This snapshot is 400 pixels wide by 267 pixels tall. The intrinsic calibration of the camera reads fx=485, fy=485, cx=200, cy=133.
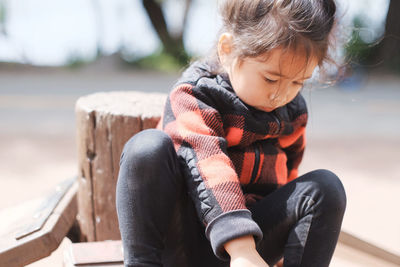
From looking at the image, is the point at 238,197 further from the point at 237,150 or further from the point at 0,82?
the point at 0,82

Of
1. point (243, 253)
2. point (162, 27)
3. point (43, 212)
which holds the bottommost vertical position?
point (162, 27)

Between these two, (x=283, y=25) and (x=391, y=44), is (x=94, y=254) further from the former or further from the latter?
(x=391, y=44)

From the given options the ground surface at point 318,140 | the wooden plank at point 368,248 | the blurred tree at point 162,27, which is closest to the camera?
the wooden plank at point 368,248

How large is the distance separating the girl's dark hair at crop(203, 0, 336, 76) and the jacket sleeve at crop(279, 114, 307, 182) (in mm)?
229

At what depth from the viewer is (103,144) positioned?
4.45 ft

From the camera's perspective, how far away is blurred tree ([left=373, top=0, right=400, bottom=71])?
6.20 m

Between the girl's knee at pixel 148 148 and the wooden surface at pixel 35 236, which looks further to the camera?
the wooden surface at pixel 35 236

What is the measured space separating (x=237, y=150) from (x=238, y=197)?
0.65 ft

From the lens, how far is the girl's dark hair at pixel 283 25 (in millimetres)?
1002

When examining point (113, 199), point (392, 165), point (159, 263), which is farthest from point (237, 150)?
point (392, 165)

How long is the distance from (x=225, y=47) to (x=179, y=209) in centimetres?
38

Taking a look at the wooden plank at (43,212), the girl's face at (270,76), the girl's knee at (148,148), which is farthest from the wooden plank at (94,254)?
the girl's face at (270,76)

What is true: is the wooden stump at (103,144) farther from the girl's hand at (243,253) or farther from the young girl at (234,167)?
the girl's hand at (243,253)

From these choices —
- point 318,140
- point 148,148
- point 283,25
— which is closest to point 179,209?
point 148,148
